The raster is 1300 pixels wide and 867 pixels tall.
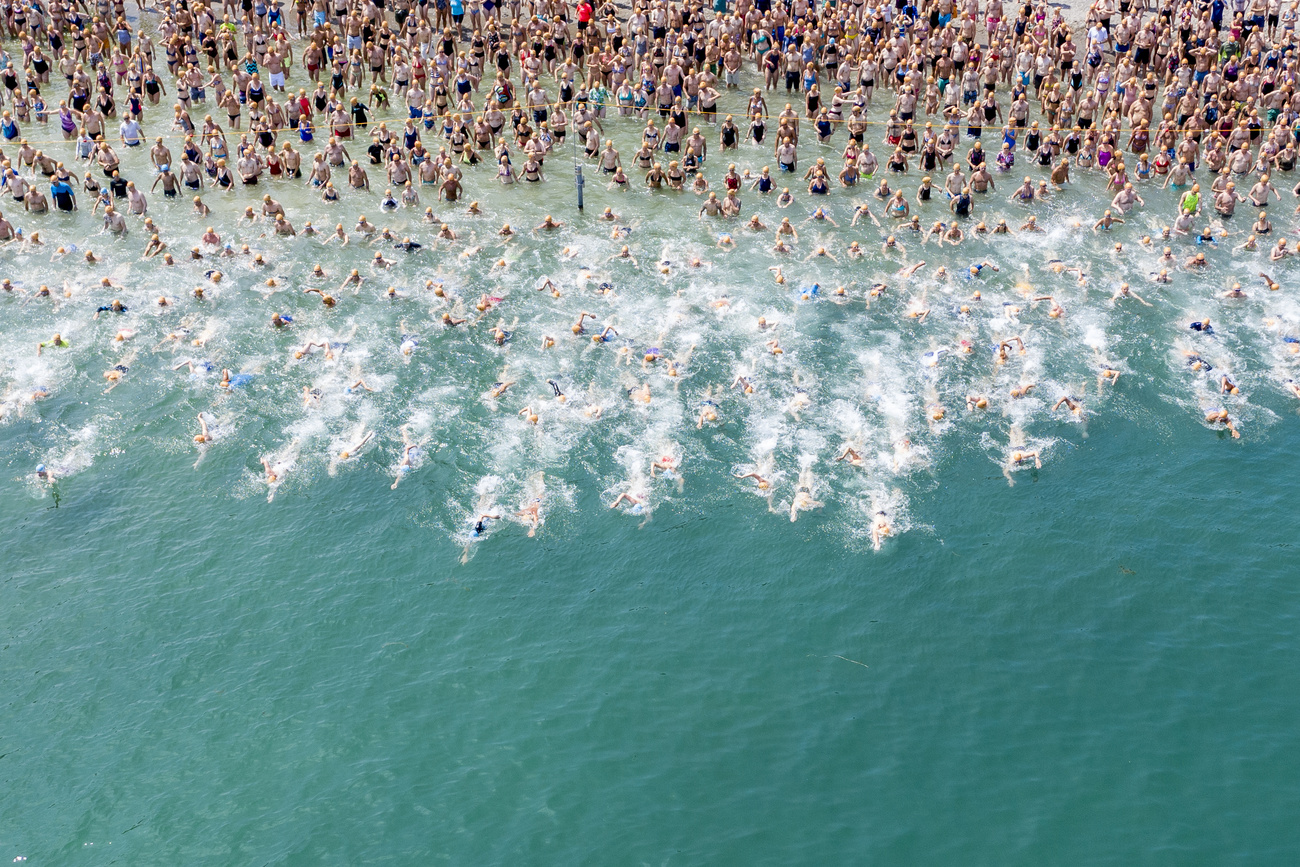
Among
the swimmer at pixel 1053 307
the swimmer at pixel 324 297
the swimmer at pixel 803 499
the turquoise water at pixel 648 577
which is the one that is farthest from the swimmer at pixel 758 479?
the swimmer at pixel 324 297

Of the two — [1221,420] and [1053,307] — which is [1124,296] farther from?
[1221,420]

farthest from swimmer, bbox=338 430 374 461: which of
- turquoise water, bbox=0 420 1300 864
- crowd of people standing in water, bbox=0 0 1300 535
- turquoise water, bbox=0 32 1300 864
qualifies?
crowd of people standing in water, bbox=0 0 1300 535

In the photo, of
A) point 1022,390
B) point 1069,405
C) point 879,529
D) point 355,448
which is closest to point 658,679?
point 879,529

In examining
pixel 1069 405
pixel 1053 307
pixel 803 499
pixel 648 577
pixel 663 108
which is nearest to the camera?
pixel 648 577

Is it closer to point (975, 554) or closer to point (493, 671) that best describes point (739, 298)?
point (975, 554)

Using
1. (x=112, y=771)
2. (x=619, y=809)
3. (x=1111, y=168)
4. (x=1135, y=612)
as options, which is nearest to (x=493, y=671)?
(x=619, y=809)

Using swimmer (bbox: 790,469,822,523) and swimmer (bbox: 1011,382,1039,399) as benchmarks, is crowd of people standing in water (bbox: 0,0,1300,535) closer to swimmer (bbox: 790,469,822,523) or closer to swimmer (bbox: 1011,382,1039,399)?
swimmer (bbox: 1011,382,1039,399)
